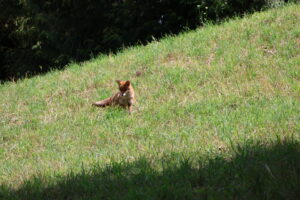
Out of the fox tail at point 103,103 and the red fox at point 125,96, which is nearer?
the red fox at point 125,96

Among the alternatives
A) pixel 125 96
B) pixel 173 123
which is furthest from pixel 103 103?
pixel 173 123

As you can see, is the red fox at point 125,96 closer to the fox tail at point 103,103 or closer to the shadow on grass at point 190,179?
the fox tail at point 103,103

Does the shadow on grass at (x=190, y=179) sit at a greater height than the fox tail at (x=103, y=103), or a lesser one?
lesser

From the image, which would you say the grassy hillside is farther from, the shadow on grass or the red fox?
the red fox

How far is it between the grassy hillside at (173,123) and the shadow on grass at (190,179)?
0.04 feet

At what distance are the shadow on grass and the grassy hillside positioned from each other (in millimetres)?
13

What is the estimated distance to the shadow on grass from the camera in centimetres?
488

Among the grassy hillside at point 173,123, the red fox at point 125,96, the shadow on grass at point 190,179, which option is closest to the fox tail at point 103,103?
the grassy hillside at point 173,123

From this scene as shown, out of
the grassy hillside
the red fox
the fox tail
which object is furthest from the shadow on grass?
the fox tail

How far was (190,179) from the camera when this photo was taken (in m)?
5.33

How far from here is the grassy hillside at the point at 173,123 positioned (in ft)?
17.6

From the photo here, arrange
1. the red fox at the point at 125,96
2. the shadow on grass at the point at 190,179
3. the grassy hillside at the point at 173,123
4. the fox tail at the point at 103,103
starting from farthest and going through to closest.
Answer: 1. the fox tail at the point at 103,103
2. the red fox at the point at 125,96
3. the grassy hillside at the point at 173,123
4. the shadow on grass at the point at 190,179

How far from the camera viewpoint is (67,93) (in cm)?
1132

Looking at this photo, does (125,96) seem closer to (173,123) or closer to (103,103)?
Result: (103,103)
